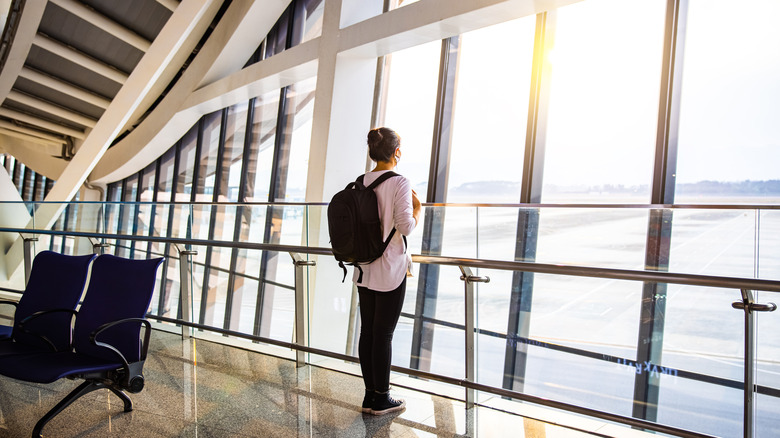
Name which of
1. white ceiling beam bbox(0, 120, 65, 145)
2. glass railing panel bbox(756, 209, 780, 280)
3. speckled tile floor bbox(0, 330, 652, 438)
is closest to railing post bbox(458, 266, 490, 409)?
speckled tile floor bbox(0, 330, 652, 438)

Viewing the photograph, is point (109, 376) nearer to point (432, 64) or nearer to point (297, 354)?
point (297, 354)

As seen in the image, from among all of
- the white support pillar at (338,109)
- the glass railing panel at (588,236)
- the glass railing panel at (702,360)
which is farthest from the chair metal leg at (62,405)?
the white support pillar at (338,109)

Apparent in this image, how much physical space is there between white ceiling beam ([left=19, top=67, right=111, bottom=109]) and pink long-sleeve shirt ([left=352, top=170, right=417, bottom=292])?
12.9m

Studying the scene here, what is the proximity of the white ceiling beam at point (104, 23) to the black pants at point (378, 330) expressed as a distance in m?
9.92

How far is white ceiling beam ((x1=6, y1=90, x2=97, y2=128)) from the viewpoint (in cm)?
1432

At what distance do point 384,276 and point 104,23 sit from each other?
35.3 ft

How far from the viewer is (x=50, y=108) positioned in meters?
15.2

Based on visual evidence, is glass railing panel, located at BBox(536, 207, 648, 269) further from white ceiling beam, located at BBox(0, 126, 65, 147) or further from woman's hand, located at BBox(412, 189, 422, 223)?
white ceiling beam, located at BBox(0, 126, 65, 147)

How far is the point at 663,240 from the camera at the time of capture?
4027mm

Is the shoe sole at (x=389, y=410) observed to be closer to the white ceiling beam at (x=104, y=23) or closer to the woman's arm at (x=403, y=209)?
the woman's arm at (x=403, y=209)

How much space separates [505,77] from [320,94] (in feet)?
8.71

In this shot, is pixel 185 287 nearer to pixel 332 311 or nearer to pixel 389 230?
pixel 332 311

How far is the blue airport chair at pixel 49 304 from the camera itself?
3.38 meters

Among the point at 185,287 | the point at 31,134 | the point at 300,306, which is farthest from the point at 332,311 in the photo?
the point at 31,134
